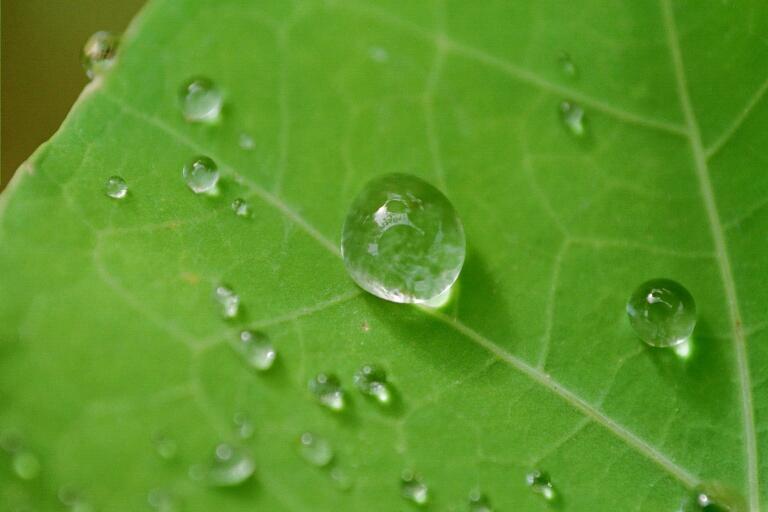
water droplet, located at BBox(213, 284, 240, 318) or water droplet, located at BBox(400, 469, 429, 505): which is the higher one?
water droplet, located at BBox(213, 284, 240, 318)

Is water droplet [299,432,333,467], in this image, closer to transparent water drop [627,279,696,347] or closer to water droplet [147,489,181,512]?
water droplet [147,489,181,512]

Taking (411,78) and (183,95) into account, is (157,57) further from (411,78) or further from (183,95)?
(411,78)

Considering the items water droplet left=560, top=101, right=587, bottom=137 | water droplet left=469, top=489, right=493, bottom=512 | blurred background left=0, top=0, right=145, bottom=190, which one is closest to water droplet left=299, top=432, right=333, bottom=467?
water droplet left=469, top=489, right=493, bottom=512

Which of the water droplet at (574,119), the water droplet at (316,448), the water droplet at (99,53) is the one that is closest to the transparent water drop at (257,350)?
the water droplet at (316,448)

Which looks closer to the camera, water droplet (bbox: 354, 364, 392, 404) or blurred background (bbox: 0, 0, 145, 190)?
water droplet (bbox: 354, 364, 392, 404)

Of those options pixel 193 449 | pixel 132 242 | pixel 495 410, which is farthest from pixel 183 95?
pixel 495 410

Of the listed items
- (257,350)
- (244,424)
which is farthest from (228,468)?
(257,350)
